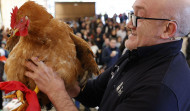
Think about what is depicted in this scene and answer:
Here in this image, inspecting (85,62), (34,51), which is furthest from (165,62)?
(34,51)

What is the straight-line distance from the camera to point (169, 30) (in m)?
1.11

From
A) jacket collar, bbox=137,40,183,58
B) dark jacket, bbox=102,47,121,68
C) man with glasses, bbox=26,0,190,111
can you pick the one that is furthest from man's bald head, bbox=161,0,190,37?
dark jacket, bbox=102,47,121,68

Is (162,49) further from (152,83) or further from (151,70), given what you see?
(152,83)

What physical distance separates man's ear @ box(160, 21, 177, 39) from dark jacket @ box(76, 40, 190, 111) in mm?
53

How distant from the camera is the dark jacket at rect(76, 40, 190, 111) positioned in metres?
0.88

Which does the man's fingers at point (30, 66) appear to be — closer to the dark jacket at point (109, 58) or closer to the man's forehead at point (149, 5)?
the man's forehead at point (149, 5)

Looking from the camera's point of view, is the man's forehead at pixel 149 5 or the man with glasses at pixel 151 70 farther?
the man's forehead at pixel 149 5

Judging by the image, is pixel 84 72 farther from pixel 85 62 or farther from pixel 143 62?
pixel 143 62

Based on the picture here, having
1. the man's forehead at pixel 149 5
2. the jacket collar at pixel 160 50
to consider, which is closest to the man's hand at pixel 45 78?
the jacket collar at pixel 160 50

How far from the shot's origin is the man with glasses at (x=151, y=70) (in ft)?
2.95

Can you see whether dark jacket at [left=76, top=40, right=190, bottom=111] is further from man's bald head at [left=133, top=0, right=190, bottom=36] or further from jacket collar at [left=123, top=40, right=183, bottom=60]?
man's bald head at [left=133, top=0, right=190, bottom=36]

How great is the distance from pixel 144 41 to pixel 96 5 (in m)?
15.6

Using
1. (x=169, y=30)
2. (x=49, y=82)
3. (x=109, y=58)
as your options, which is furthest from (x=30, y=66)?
(x=109, y=58)

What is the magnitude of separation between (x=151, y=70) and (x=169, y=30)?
0.93ft
